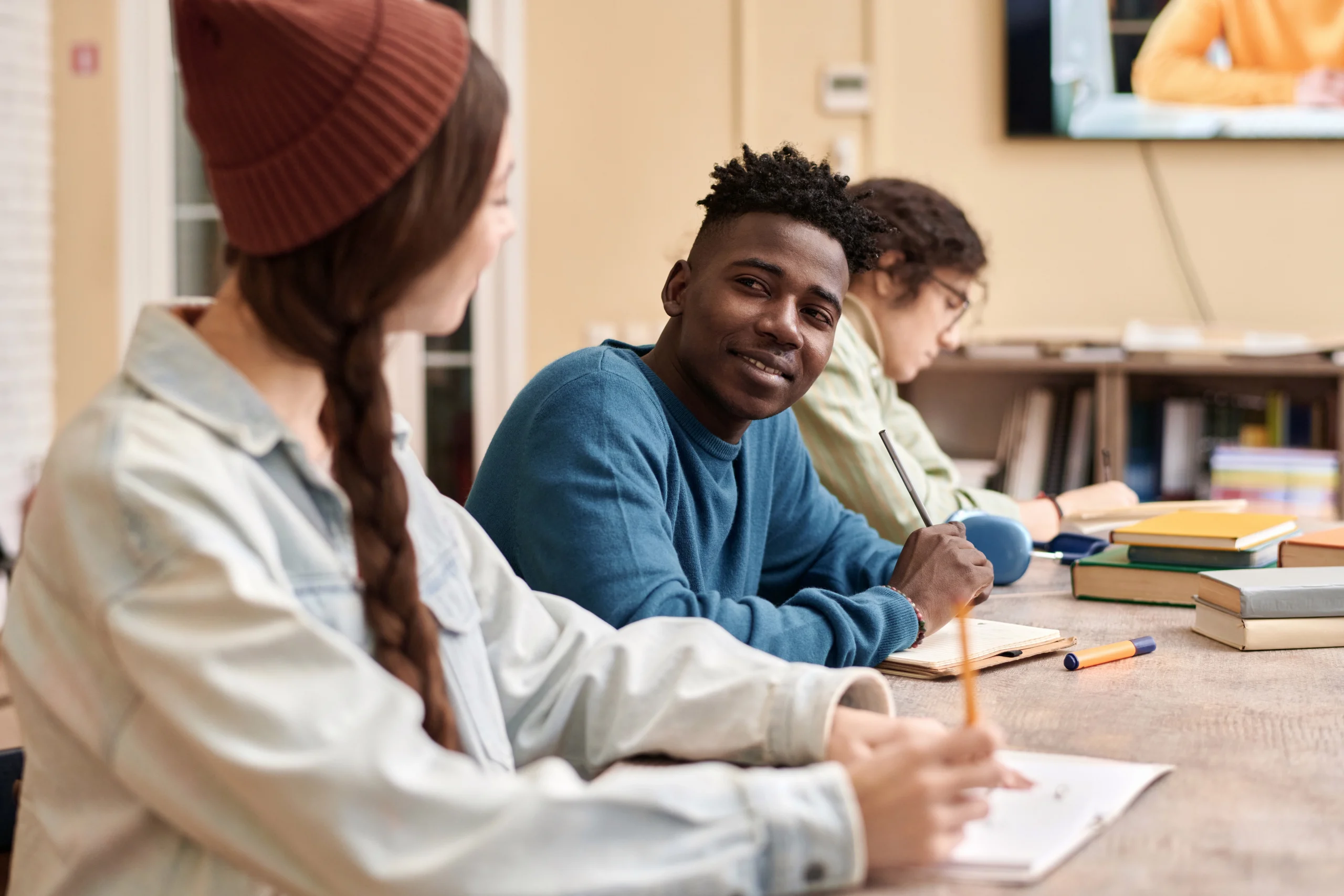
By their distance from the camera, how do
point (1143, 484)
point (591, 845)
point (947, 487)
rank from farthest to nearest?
point (1143, 484) → point (947, 487) → point (591, 845)

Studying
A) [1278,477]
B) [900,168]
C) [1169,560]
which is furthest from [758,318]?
[900,168]

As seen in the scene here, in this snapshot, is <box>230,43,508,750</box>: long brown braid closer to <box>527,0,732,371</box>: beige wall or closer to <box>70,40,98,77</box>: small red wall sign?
<box>527,0,732,371</box>: beige wall

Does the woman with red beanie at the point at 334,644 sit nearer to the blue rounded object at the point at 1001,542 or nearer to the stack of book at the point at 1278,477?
the blue rounded object at the point at 1001,542

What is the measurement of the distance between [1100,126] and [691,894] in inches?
136

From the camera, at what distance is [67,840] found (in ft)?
2.42

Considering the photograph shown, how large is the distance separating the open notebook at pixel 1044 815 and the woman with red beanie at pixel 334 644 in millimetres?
27

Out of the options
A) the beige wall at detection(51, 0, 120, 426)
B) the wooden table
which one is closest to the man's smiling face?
the wooden table

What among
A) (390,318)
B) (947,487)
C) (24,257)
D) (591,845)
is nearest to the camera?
(591,845)

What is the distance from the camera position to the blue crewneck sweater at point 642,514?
1.15 meters

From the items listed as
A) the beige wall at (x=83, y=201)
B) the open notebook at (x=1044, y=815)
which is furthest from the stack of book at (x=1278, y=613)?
the beige wall at (x=83, y=201)

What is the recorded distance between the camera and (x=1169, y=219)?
367 centimetres

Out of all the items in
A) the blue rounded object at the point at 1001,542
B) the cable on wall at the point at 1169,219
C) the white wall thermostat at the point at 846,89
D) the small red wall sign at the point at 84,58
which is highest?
the small red wall sign at the point at 84,58

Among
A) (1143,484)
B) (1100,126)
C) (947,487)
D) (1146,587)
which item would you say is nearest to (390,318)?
(1146,587)

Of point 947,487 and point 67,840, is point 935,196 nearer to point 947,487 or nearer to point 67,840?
point 947,487
